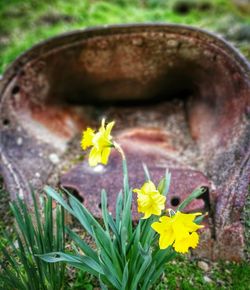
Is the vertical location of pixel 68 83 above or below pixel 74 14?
below

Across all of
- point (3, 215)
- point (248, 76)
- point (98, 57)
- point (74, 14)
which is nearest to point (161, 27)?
point (98, 57)

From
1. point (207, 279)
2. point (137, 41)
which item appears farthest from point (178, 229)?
point (137, 41)

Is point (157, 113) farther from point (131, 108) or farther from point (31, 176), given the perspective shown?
point (31, 176)

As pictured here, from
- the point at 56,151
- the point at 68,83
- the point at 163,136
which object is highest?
the point at 68,83

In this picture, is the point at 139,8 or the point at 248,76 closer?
the point at 248,76

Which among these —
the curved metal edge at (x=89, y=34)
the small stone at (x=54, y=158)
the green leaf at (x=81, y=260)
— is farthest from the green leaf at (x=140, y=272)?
the curved metal edge at (x=89, y=34)

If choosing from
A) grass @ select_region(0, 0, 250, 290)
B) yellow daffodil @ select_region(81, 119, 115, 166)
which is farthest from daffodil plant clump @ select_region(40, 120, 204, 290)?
grass @ select_region(0, 0, 250, 290)

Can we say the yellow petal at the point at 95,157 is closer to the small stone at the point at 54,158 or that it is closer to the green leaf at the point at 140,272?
the green leaf at the point at 140,272
